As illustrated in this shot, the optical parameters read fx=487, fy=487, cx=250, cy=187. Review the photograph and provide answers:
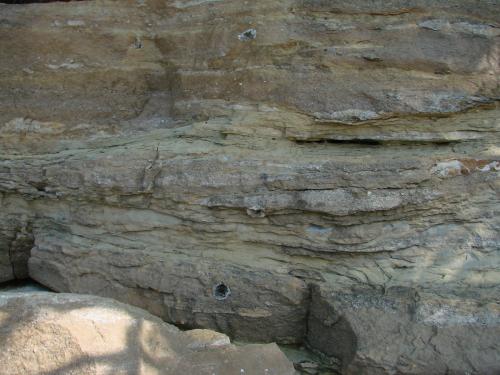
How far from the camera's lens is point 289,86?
300cm

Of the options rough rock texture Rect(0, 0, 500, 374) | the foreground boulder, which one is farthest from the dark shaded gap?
the foreground boulder

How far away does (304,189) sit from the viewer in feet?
9.20

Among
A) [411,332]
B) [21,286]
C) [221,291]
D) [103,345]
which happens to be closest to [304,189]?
[221,291]

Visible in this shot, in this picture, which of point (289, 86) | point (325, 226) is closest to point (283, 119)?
point (289, 86)

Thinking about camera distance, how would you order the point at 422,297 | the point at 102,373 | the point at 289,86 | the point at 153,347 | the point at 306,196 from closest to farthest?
the point at 102,373 → the point at 153,347 → the point at 422,297 → the point at 306,196 → the point at 289,86

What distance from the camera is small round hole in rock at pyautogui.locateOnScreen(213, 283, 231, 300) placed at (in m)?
2.93

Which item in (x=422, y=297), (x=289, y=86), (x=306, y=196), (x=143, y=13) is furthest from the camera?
(x=143, y=13)

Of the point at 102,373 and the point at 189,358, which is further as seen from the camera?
the point at 189,358

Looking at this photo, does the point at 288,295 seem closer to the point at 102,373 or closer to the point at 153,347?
the point at 153,347

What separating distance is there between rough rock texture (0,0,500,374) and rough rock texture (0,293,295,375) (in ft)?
1.74

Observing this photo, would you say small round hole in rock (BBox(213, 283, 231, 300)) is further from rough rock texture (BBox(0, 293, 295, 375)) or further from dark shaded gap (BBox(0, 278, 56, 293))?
dark shaded gap (BBox(0, 278, 56, 293))

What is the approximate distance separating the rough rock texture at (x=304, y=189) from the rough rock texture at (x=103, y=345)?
53cm

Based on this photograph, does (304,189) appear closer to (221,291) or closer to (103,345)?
(221,291)

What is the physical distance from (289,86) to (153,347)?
5.57ft
